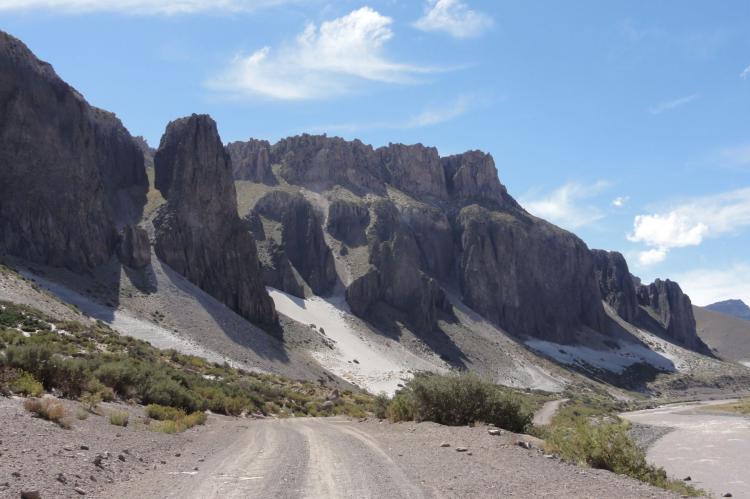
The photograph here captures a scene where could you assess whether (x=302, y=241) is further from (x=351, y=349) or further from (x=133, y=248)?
(x=133, y=248)

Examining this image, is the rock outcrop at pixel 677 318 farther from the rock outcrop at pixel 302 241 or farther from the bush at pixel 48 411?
the bush at pixel 48 411

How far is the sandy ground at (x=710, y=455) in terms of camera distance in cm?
2240

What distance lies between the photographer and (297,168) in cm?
14588

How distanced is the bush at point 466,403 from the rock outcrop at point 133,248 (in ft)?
187

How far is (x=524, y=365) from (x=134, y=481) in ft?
356

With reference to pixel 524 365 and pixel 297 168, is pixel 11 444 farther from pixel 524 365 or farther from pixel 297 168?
pixel 297 168

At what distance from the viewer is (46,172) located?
66.0m

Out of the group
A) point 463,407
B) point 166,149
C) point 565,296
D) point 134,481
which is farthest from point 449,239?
point 134,481

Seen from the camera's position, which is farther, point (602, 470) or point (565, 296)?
point (565, 296)

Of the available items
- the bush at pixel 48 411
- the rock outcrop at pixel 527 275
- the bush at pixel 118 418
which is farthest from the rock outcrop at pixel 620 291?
the bush at pixel 48 411

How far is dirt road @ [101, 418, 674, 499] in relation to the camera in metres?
10.4

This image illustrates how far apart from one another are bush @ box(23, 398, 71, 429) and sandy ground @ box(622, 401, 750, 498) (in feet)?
63.3

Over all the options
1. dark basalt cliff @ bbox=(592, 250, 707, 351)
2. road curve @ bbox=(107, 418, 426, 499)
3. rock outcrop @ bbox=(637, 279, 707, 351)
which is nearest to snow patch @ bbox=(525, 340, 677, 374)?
dark basalt cliff @ bbox=(592, 250, 707, 351)

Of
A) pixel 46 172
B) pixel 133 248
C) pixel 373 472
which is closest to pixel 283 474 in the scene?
pixel 373 472
